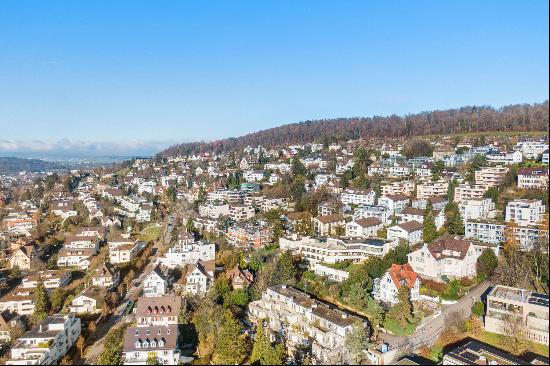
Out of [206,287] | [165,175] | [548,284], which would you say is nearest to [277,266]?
[206,287]

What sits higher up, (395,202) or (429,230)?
(395,202)

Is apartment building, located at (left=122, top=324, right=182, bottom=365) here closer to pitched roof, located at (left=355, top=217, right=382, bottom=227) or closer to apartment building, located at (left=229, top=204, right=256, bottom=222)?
pitched roof, located at (left=355, top=217, right=382, bottom=227)

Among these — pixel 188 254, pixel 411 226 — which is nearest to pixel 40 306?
pixel 188 254

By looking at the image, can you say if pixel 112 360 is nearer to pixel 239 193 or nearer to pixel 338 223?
pixel 338 223

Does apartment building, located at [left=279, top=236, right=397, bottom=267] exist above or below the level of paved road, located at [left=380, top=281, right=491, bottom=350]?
above

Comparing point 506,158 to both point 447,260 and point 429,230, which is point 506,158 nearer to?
point 429,230

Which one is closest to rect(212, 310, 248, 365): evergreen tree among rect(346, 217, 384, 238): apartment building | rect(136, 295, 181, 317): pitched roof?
rect(136, 295, 181, 317): pitched roof

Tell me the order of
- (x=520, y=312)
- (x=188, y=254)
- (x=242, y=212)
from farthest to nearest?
(x=242, y=212), (x=188, y=254), (x=520, y=312)
